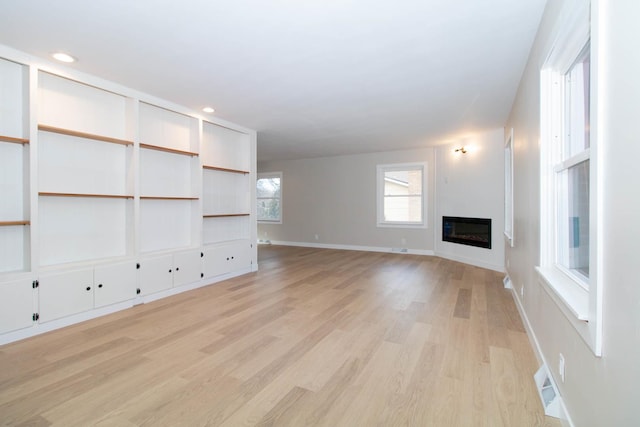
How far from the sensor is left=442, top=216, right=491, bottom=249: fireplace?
5778 millimetres

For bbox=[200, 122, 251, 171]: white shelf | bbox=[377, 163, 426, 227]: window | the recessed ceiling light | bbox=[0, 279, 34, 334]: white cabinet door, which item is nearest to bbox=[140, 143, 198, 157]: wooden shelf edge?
bbox=[200, 122, 251, 171]: white shelf

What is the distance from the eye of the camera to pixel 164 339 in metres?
2.71

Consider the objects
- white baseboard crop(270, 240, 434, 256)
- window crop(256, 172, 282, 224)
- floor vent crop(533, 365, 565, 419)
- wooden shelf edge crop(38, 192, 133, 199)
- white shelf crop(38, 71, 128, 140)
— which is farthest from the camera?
window crop(256, 172, 282, 224)

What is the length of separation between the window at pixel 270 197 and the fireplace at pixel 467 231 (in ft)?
15.4

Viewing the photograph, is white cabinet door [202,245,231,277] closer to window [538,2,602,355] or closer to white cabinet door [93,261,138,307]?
white cabinet door [93,261,138,307]

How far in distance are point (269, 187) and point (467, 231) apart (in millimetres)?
5696

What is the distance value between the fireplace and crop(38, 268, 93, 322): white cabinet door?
5982mm

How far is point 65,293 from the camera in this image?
2.99m

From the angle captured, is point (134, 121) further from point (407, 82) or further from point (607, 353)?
point (607, 353)

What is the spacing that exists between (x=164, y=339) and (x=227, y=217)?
2.78 m

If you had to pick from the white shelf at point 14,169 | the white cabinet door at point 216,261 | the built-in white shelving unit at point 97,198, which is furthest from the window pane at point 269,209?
the white shelf at point 14,169

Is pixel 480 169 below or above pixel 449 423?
above

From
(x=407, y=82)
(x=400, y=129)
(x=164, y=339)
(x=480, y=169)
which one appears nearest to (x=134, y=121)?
(x=164, y=339)

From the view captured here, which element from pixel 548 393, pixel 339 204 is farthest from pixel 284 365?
pixel 339 204
